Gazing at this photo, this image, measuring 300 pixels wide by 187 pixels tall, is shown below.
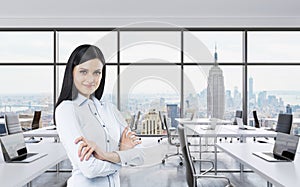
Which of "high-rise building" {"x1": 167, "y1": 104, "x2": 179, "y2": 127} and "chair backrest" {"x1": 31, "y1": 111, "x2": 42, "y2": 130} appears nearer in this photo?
"high-rise building" {"x1": 167, "y1": 104, "x2": 179, "y2": 127}

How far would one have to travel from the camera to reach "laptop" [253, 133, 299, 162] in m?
2.21

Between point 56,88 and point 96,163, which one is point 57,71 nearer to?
point 56,88

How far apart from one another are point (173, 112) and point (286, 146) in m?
1.24

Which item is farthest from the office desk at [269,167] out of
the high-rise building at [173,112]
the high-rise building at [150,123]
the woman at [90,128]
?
the woman at [90,128]

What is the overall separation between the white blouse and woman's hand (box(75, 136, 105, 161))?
19mm

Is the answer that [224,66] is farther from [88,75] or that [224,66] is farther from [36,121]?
[88,75]

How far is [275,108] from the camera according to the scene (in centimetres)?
722

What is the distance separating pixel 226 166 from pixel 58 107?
434 centimetres

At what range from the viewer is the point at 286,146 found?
2266 mm

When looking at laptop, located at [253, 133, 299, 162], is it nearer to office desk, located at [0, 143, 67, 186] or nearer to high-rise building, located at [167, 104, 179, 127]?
high-rise building, located at [167, 104, 179, 127]

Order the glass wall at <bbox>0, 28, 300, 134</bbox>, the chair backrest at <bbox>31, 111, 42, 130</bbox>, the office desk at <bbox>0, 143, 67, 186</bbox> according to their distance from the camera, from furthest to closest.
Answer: the glass wall at <bbox>0, 28, 300, 134</bbox>
the chair backrest at <bbox>31, 111, 42, 130</bbox>
the office desk at <bbox>0, 143, 67, 186</bbox>
